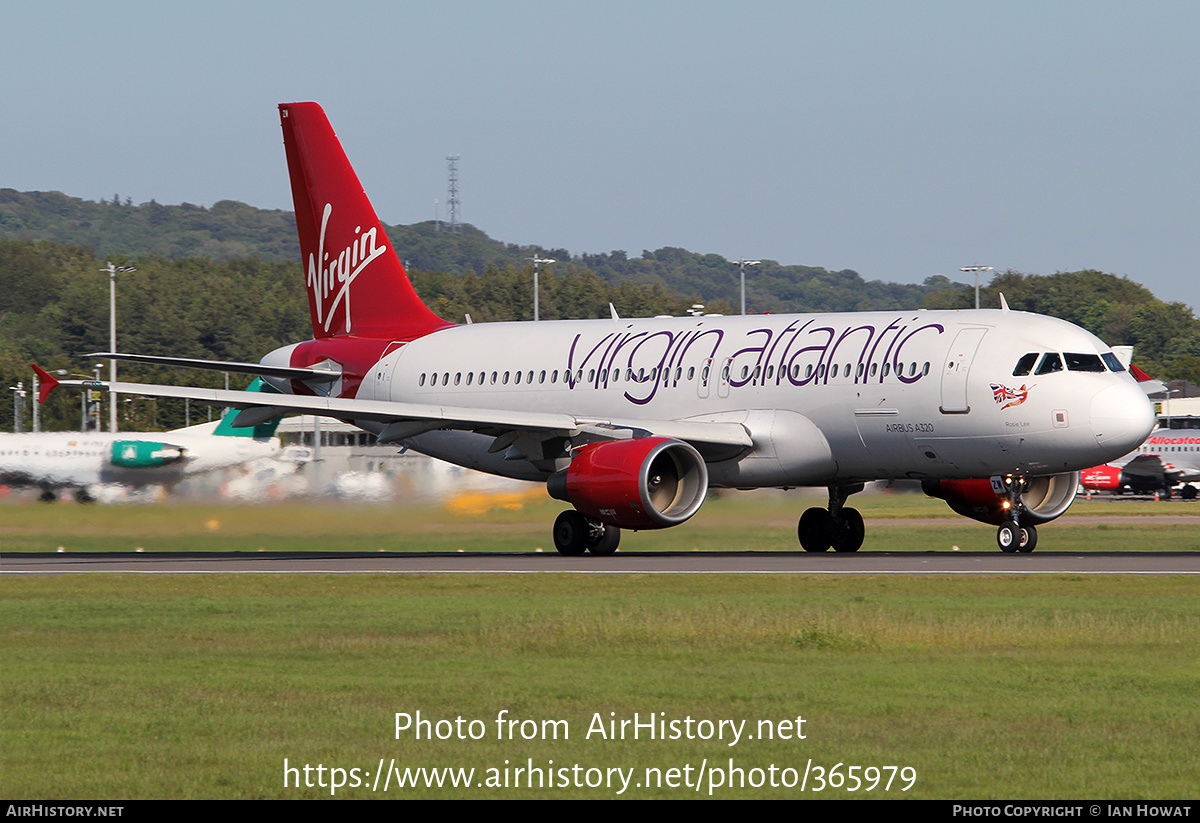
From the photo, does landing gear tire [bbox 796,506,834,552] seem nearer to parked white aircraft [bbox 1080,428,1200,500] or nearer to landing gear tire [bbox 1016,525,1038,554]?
landing gear tire [bbox 1016,525,1038,554]

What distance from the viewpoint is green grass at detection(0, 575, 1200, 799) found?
9609 mm

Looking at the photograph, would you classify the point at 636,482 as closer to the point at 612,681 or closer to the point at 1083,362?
the point at 1083,362

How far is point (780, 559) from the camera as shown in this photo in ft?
89.1

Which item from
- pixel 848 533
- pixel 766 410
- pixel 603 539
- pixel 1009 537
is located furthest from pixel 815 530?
pixel 603 539

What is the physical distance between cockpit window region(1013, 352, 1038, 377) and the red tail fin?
14.3 meters

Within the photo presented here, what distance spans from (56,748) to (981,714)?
6.05 metres

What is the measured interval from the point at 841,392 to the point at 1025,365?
10.3ft

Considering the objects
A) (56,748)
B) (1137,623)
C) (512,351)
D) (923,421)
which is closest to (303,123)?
(512,351)

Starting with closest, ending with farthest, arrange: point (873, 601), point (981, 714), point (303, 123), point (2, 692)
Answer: point (981, 714)
point (2, 692)
point (873, 601)
point (303, 123)

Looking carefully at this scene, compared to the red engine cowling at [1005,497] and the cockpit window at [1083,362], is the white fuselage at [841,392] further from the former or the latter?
the red engine cowling at [1005,497]

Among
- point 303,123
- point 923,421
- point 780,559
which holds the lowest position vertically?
point 780,559

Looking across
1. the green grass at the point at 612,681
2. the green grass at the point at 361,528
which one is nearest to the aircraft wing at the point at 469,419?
the green grass at the point at 361,528

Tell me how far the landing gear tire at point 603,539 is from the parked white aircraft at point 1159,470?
5444cm

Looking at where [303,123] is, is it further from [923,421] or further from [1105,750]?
[1105,750]
